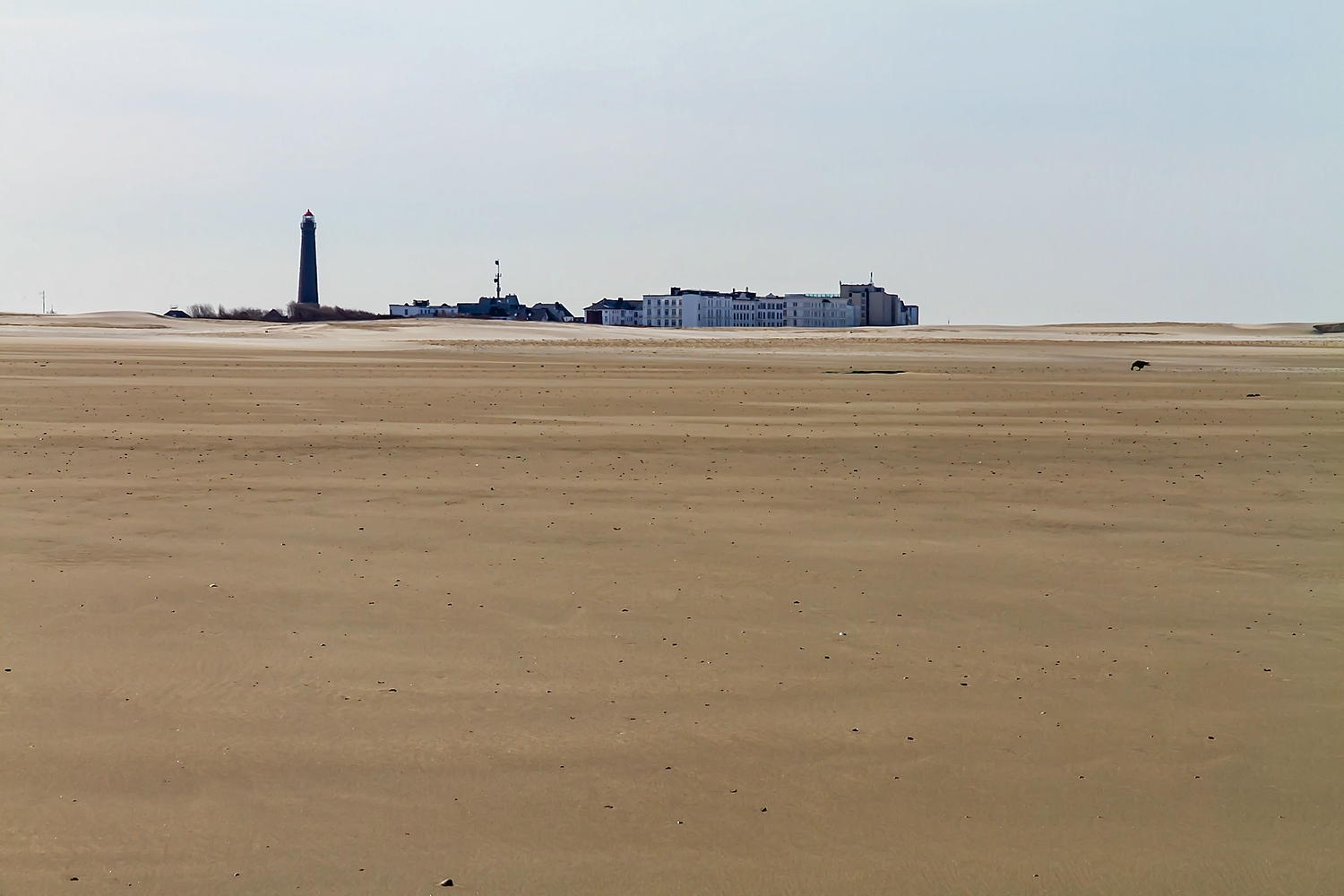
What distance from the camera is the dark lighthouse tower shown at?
166 m

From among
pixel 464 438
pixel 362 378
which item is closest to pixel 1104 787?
pixel 464 438

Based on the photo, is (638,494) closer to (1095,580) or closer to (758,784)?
(1095,580)

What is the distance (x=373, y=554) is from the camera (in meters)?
8.70

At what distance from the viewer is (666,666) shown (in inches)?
249

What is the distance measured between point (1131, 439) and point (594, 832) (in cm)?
1235

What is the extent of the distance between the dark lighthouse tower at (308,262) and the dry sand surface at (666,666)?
159m

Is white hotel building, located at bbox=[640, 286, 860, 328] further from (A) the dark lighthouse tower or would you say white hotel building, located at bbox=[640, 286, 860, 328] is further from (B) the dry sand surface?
(B) the dry sand surface

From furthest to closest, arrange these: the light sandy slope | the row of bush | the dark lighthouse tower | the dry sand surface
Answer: the dark lighthouse tower < the row of bush < the light sandy slope < the dry sand surface

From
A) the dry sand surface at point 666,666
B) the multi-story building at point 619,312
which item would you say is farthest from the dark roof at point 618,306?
the dry sand surface at point 666,666

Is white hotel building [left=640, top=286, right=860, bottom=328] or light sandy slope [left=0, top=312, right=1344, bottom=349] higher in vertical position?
white hotel building [left=640, top=286, right=860, bottom=328]

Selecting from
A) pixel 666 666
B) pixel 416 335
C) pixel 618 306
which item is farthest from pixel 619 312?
pixel 666 666

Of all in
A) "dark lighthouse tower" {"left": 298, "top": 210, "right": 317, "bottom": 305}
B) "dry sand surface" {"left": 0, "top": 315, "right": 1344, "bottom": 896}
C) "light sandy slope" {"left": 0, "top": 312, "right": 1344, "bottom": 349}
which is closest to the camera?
"dry sand surface" {"left": 0, "top": 315, "right": 1344, "bottom": 896}

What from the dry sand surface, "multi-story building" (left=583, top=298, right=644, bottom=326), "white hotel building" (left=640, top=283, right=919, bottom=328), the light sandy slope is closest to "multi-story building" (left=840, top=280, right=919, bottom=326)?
"white hotel building" (left=640, top=283, right=919, bottom=328)

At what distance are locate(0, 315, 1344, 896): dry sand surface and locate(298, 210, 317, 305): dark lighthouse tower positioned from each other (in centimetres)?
15869
